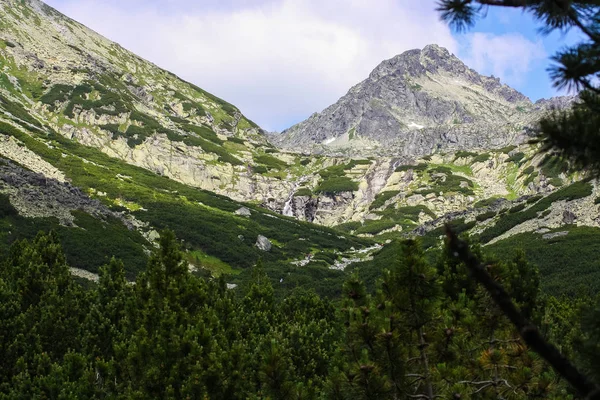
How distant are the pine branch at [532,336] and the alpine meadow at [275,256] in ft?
0.04

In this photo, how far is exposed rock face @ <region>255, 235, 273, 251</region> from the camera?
105 metres

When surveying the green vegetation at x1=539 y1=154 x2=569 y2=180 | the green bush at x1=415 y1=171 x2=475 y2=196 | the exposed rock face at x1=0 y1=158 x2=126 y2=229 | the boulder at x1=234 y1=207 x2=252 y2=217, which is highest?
the green bush at x1=415 y1=171 x2=475 y2=196

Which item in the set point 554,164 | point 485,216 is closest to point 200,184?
point 485,216

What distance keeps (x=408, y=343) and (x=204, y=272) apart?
239 feet

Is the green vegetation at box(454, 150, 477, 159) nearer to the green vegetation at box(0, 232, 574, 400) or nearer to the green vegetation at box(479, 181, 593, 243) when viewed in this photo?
the green vegetation at box(479, 181, 593, 243)

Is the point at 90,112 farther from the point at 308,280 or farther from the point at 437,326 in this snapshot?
the point at 437,326

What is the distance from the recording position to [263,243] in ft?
349

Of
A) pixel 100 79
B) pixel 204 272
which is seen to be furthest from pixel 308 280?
pixel 100 79

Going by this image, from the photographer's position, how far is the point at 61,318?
947 inches

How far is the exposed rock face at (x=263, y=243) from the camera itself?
345 feet

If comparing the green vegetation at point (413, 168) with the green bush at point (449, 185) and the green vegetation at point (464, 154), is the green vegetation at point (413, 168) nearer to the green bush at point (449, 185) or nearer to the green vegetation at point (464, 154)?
the green bush at point (449, 185)

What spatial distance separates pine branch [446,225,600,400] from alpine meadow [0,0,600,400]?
0.04 ft

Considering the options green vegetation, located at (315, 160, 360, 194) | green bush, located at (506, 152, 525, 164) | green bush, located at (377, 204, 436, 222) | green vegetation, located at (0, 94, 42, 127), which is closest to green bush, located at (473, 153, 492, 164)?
green bush, located at (506, 152, 525, 164)

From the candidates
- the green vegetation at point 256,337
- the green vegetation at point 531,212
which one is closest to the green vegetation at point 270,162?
the green vegetation at point 531,212
